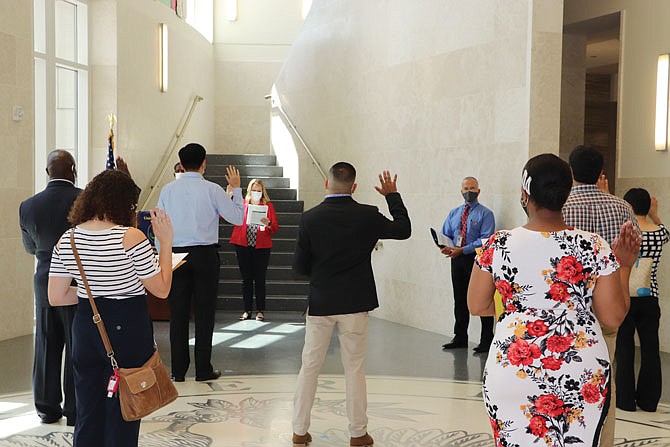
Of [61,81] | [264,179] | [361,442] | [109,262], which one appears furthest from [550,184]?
[264,179]

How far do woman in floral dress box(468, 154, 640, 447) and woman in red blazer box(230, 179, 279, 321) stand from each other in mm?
7223

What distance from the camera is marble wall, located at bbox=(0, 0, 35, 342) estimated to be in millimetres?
8805

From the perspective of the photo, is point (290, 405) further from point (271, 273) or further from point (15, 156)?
point (271, 273)

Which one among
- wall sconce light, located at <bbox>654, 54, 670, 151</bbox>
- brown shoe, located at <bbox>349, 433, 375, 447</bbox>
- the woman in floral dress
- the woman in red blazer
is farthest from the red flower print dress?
the woman in red blazer

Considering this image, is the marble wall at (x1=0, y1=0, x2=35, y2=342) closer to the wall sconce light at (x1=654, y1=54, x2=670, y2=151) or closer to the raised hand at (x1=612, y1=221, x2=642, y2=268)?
the wall sconce light at (x1=654, y1=54, x2=670, y2=151)

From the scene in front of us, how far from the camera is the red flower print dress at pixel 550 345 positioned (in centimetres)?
297

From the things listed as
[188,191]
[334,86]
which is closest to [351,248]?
[188,191]

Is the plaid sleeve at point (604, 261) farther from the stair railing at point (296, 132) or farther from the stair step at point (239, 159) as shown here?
the stair step at point (239, 159)

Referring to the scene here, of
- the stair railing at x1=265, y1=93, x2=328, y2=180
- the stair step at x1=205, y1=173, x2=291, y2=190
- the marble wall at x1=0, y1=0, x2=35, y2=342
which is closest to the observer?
the marble wall at x1=0, y1=0, x2=35, y2=342

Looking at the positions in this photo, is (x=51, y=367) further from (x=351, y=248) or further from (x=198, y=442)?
(x=351, y=248)

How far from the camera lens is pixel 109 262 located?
12.2ft

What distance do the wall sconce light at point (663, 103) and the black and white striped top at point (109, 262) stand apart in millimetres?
6404

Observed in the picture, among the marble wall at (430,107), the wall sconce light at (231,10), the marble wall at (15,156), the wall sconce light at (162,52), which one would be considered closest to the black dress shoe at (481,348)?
the marble wall at (430,107)

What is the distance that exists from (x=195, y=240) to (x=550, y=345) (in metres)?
4.08
